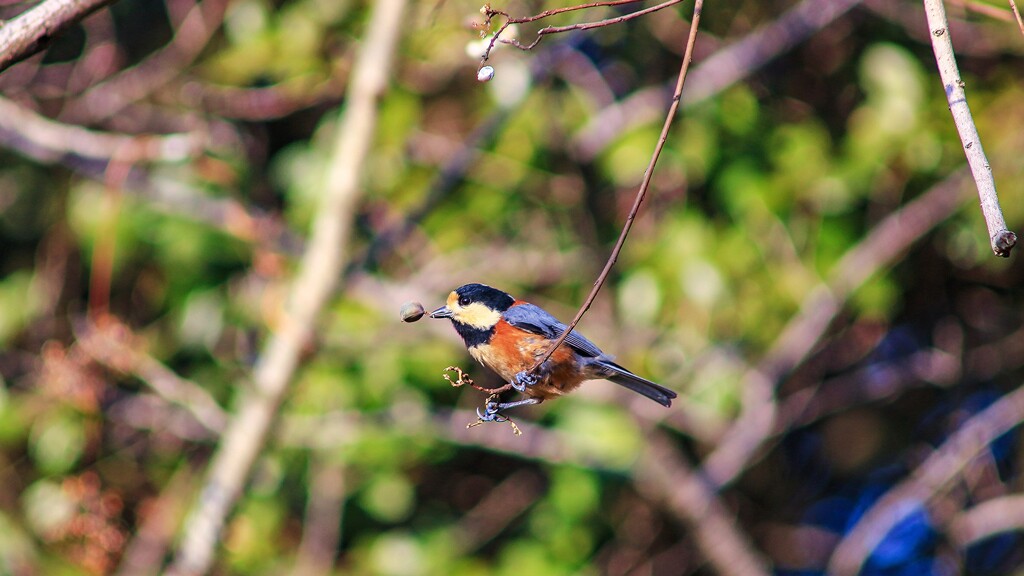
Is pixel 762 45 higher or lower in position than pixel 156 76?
higher

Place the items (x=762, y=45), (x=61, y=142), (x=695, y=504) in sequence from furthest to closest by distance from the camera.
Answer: (x=762, y=45)
(x=695, y=504)
(x=61, y=142)

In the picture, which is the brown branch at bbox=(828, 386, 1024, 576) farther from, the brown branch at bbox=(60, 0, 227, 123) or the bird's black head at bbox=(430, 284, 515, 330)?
the brown branch at bbox=(60, 0, 227, 123)

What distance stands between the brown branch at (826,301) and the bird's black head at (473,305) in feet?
8.90

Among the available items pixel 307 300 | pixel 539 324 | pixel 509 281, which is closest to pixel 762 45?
pixel 509 281

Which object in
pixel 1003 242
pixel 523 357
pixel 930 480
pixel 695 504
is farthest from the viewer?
pixel 930 480

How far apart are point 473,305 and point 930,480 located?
374 centimetres

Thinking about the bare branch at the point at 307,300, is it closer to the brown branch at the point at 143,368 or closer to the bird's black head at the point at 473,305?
the brown branch at the point at 143,368

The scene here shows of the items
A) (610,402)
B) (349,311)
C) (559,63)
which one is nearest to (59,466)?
(349,311)

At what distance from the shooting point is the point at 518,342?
6.45ft

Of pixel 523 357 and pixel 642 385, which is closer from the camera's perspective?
pixel 523 357

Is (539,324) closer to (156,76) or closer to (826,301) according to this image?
(826,301)

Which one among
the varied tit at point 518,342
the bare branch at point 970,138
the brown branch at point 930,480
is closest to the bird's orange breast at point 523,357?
the varied tit at point 518,342

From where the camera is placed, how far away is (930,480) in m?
4.85

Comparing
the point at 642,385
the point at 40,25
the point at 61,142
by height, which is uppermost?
the point at 40,25
